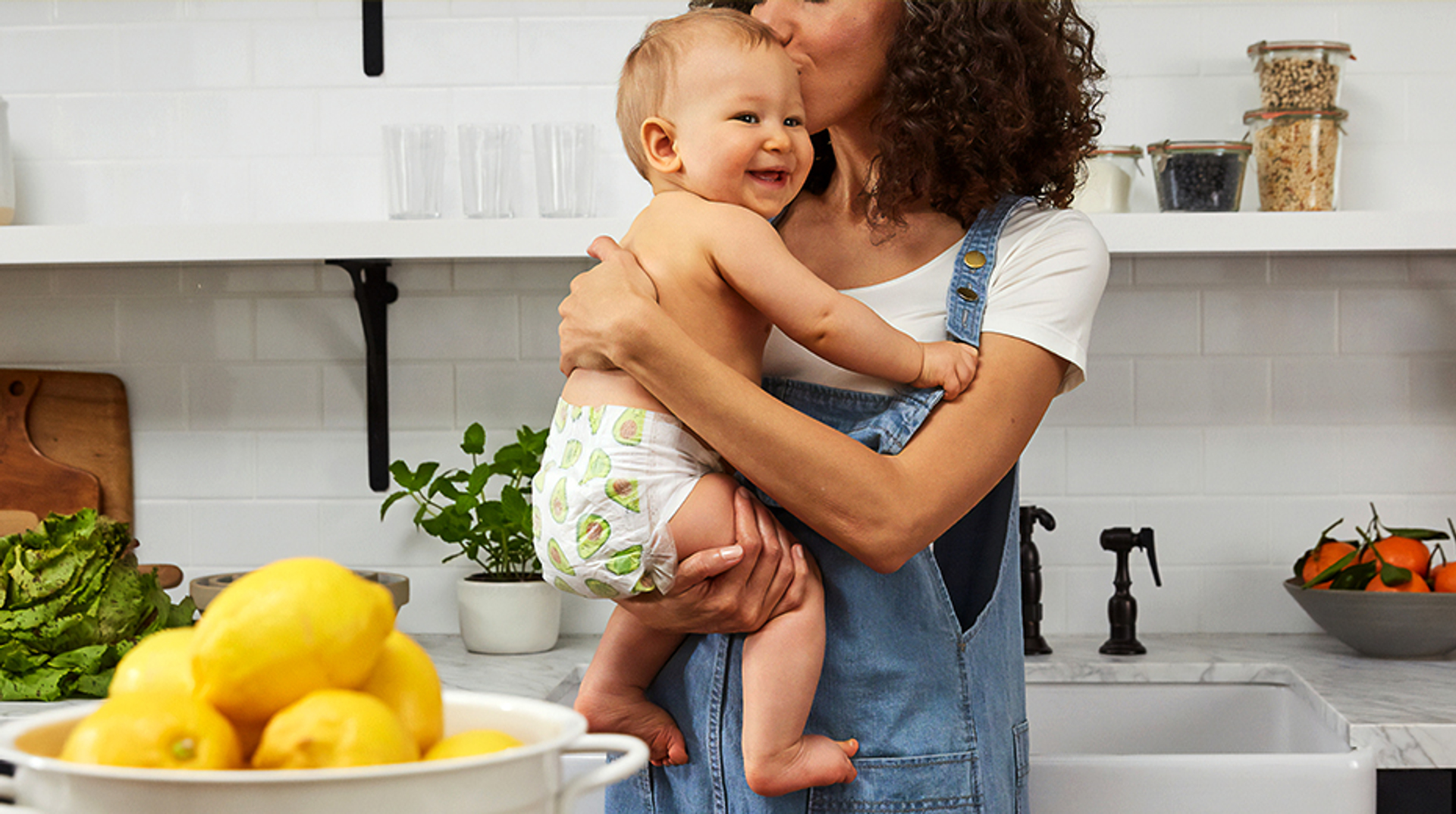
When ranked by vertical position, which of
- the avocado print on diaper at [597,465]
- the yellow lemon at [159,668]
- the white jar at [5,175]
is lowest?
the yellow lemon at [159,668]

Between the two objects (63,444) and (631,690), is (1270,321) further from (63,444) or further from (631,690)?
(63,444)

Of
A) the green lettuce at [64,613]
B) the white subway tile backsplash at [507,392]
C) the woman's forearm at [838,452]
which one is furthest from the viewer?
the white subway tile backsplash at [507,392]

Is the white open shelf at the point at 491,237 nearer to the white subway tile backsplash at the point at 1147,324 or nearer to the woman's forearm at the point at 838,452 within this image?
the white subway tile backsplash at the point at 1147,324

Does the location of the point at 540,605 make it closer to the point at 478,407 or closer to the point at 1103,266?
the point at 478,407

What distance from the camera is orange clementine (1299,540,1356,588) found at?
5.81 feet

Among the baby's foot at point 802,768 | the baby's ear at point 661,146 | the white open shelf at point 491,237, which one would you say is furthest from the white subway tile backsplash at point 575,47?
the baby's foot at point 802,768

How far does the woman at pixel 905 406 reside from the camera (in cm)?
90

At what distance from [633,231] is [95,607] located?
972mm

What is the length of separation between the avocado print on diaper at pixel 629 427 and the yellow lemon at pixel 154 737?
22.3 inches

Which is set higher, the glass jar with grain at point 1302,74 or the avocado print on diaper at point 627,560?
the glass jar with grain at point 1302,74

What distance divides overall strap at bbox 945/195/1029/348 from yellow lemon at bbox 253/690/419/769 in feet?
2.29

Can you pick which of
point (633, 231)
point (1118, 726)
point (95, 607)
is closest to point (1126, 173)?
point (1118, 726)

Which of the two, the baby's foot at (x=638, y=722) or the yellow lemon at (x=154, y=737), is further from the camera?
the baby's foot at (x=638, y=722)

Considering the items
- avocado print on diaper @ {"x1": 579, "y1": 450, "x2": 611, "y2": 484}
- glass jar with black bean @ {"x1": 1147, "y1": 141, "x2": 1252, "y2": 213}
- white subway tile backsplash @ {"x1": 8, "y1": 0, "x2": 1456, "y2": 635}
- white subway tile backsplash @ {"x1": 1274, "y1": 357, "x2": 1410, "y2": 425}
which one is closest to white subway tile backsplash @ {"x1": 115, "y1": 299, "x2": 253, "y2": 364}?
white subway tile backsplash @ {"x1": 8, "y1": 0, "x2": 1456, "y2": 635}
